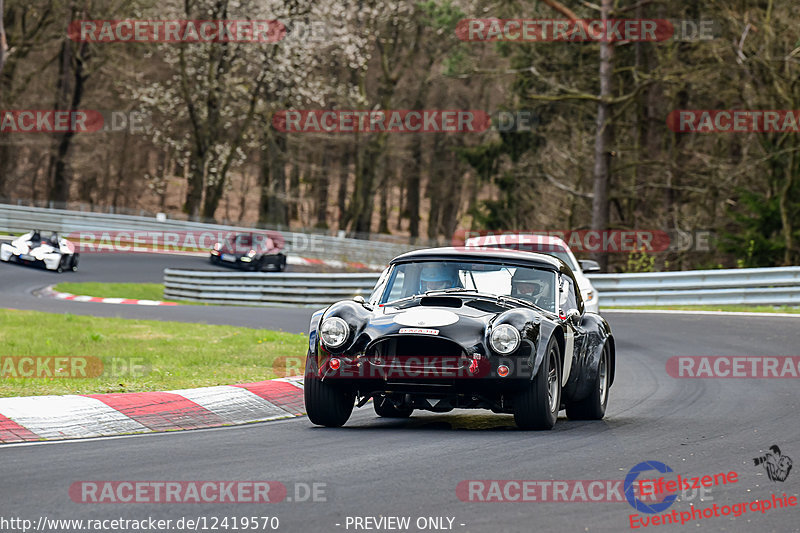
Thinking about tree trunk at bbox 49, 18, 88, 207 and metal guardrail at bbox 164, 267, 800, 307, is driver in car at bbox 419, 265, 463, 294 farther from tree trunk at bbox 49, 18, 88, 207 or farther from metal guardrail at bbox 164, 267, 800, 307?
tree trunk at bbox 49, 18, 88, 207

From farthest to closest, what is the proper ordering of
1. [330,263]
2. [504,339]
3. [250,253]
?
[330,263], [250,253], [504,339]

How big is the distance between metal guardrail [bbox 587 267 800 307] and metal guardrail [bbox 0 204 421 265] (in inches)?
631

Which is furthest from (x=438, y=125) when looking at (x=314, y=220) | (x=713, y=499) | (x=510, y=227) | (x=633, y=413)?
(x=713, y=499)

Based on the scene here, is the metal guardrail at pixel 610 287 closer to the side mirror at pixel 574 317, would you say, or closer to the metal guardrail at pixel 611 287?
the metal guardrail at pixel 611 287

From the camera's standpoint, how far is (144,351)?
44.8ft

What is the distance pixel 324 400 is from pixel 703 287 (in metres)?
16.4

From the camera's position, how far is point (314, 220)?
269 feet

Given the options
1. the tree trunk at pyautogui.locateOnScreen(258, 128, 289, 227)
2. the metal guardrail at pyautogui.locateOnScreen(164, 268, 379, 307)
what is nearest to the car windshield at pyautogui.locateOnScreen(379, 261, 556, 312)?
the metal guardrail at pyautogui.locateOnScreen(164, 268, 379, 307)

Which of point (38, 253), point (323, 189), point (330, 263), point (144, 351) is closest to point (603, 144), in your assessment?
point (330, 263)

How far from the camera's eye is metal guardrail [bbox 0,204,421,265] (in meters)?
41.5

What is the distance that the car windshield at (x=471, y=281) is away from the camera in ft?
29.2

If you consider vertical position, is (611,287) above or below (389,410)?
above

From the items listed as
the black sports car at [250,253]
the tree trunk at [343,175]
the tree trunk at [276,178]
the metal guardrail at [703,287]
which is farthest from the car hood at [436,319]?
the tree trunk at [343,175]

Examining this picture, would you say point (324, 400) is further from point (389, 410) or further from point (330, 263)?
point (330, 263)
